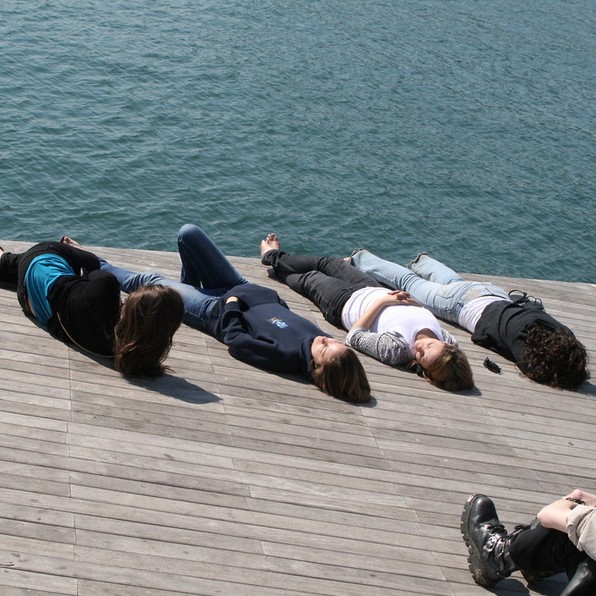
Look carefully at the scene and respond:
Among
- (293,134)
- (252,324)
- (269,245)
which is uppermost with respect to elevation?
(252,324)

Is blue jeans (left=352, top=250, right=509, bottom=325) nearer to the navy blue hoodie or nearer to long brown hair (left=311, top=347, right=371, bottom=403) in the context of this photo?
the navy blue hoodie

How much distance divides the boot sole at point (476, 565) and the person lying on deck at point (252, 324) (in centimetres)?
180

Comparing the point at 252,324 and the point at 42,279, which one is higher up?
the point at 42,279

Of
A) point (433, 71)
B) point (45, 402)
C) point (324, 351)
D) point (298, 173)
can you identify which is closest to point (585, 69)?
point (433, 71)

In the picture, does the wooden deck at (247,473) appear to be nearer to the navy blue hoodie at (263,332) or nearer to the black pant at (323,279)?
the navy blue hoodie at (263,332)

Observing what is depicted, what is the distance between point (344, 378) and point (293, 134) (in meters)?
12.9

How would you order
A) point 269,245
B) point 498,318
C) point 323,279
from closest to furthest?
point 498,318, point 323,279, point 269,245

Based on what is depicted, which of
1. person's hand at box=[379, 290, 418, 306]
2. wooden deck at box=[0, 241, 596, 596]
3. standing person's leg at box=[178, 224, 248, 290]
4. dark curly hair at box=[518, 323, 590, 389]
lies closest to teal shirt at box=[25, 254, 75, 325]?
wooden deck at box=[0, 241, 596, 596]

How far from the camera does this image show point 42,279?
7.21 metres

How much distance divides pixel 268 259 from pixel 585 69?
20240 mm

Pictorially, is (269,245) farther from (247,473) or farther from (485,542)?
(485,542)

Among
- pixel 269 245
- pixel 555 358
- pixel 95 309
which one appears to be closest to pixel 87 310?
pixel 95 309

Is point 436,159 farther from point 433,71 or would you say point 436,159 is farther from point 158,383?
point 158,383

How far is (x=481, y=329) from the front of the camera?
8.97 m
